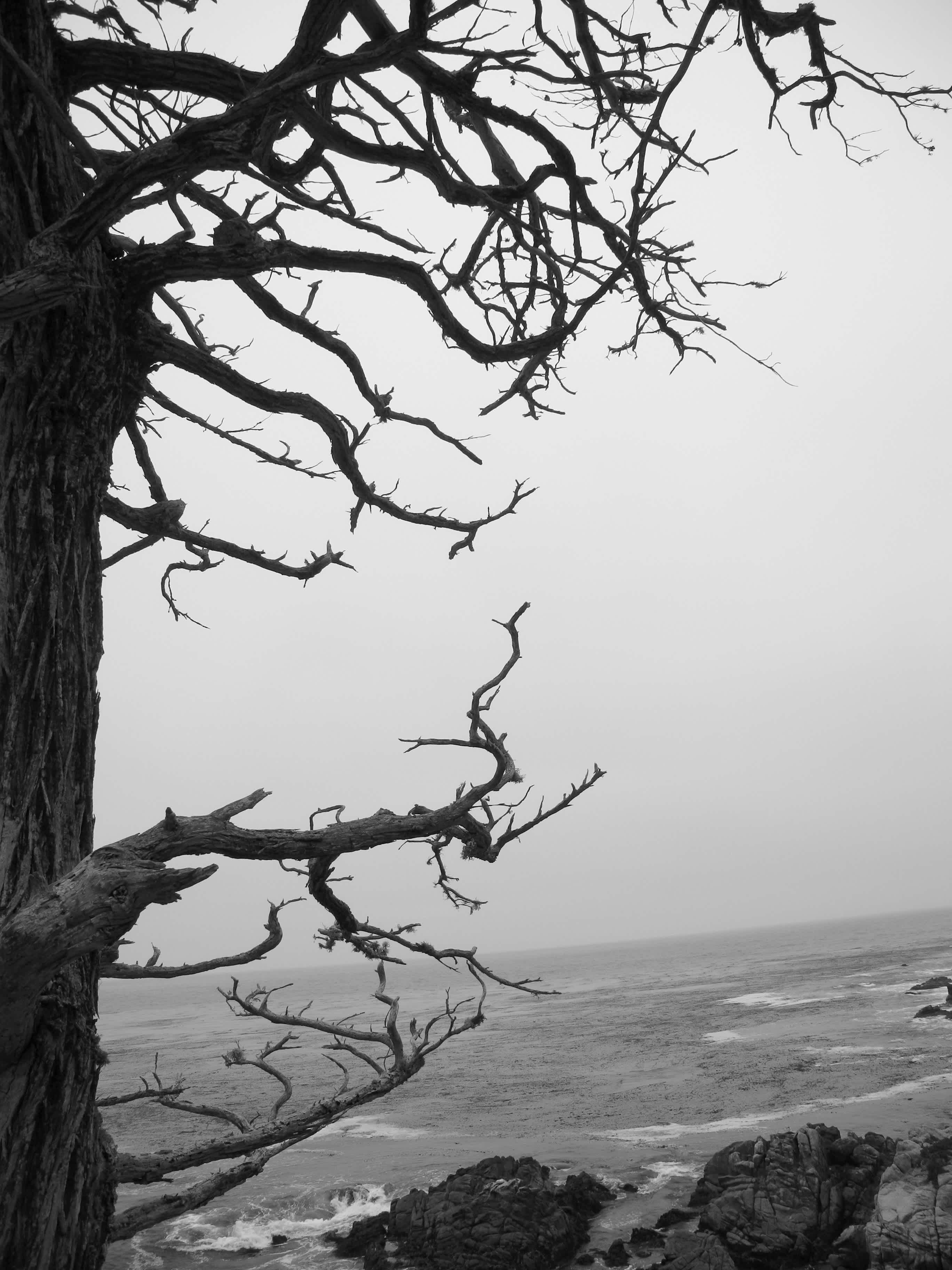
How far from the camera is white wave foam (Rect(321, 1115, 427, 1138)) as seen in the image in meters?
17.1

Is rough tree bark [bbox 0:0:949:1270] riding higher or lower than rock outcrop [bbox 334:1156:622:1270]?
higher

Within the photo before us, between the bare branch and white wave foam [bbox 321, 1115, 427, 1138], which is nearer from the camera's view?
the bare branch

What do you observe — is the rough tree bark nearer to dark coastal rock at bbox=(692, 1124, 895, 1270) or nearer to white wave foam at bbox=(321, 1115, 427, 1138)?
dark coastal rock at bbox=(692, 1124, 895, 1270)

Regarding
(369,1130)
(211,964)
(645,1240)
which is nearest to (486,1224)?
(645,1240)

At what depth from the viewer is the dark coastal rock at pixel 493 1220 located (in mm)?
9438

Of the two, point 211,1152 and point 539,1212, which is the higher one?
point 211,1152

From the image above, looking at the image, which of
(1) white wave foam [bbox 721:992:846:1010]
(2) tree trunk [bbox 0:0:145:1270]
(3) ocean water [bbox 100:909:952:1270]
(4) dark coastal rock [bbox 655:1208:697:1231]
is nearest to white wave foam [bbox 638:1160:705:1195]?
(3) ocean water [bbox 100:909:952:1270]

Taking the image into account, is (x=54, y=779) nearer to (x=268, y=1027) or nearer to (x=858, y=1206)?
(x=858, y=1206)

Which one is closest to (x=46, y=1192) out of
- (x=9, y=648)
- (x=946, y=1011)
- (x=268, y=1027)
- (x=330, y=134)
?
(x=9, y=648)

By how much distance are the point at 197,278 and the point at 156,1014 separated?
70.5m

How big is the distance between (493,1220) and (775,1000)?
31.2 meters

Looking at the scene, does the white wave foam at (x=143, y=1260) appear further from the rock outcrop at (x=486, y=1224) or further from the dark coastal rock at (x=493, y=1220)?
the dark coastal rock at (x=493, y=1220)

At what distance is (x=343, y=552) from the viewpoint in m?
3.71

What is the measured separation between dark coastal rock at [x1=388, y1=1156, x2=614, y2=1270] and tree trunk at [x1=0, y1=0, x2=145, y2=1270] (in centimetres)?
836
